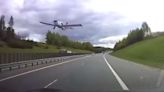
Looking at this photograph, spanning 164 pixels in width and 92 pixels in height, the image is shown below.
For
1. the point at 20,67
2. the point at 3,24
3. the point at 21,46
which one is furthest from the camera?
the point at 3,24

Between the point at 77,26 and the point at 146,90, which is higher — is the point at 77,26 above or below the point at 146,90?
above

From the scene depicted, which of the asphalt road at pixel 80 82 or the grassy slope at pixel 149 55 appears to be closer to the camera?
the asphalt road at pixel 80 82

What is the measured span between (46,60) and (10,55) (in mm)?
11559

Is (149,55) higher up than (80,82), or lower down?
higher up

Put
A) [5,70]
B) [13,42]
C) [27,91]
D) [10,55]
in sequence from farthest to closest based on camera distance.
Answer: [13,42] → [10,55] → [5,70] → [27,91]

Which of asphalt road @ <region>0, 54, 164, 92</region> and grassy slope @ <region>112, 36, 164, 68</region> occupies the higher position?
grassy slope @ <region>112, 36, 164, 68</region>

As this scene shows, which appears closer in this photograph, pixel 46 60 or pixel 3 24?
pixel 46 60

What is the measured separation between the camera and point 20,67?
32.8 m

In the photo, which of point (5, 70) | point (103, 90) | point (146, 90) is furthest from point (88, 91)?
point (5, 70)

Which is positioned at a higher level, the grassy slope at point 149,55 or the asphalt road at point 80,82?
the grassy slope at point 149,55

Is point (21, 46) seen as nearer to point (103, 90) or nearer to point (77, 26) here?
point (77, 26)

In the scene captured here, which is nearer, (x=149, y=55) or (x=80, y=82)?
(x=80, y=82)

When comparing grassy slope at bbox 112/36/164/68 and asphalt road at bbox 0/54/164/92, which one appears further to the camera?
grassy slope at bbox 112/36/164/68

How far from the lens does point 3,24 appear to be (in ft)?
589
